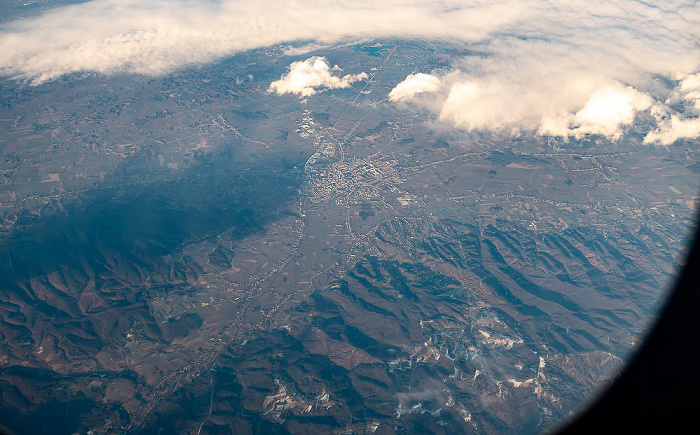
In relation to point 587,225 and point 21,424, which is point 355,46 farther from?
point 21,424

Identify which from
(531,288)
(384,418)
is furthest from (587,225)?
(384,418)

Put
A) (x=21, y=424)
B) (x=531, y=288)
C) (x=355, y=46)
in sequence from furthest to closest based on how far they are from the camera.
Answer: (x=355, y=46) < (x=531, y=288) < (x=21, y=424)

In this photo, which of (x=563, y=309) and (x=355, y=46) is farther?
(x=355, y=46)

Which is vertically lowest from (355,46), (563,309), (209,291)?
(563,309)

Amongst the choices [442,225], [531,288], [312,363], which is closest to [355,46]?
[442,225]

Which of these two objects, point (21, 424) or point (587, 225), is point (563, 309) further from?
point (21, 424)

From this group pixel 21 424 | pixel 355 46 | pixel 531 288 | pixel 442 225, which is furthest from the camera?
pixel 355 46

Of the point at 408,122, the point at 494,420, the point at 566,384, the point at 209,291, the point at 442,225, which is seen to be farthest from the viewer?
the point at 408,122

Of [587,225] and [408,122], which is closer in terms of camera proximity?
[587,225]

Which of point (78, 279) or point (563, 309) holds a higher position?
point (78, 279)
